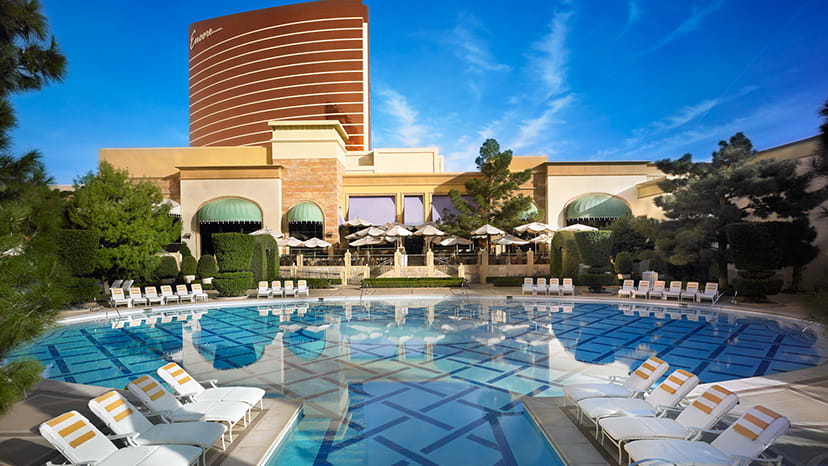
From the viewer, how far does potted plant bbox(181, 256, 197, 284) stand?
73.8 feet

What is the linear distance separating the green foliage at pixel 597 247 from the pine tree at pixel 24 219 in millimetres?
20073

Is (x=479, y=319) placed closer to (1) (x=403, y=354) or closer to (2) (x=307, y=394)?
(1) (x=403, y=354)

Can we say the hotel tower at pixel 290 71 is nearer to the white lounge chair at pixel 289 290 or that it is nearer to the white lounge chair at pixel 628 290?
the white lounge chair at pixel 289 290

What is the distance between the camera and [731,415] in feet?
17.5

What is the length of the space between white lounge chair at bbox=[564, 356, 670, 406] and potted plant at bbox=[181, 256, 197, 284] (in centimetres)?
2215

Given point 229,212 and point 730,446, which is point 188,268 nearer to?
point 229,212

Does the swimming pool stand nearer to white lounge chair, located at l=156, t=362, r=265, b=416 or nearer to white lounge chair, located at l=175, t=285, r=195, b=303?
white lounge chair, located at l=156, t=362, r=265, b=416

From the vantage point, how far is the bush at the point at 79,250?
604 inches

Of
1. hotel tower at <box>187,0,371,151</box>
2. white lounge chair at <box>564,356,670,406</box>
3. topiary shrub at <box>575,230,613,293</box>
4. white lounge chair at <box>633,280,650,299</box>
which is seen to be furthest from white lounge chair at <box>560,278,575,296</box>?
hotel tower at <box>187,0,371,151</box>

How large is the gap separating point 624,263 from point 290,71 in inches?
2134

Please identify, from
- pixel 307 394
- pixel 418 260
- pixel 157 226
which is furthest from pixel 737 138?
pixel 157 226

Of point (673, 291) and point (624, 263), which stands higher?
point (624, 263)

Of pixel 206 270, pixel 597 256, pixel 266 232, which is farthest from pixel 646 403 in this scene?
pixel 266 232

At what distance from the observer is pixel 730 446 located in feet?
12.7
